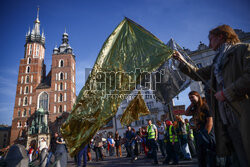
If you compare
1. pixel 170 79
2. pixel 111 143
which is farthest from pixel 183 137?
pixel 111 143

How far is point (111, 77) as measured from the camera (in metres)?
3.43

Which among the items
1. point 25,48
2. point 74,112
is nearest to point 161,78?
point 74,112

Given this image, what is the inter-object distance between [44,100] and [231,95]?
62473 mm

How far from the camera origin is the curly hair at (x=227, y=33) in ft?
6.45

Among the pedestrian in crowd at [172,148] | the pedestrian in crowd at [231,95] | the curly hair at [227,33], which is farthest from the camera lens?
the pedestrian in crowd at [172,148]

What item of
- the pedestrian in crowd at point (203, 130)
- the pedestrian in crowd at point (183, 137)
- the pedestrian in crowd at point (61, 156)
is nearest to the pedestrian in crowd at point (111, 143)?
the pedestrian in crowd at point (61, 156)

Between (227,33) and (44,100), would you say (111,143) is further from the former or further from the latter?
(44,100)

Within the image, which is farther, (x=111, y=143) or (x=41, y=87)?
(x=41, y=87)

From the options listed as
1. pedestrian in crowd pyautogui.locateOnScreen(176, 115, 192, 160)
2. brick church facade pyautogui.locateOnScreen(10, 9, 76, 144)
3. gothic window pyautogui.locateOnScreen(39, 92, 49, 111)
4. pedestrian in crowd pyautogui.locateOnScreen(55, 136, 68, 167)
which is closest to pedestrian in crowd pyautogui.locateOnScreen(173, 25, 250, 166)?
pedestrian in crowd pyautogui.locateOnScreen(176, 115, 192, 160)

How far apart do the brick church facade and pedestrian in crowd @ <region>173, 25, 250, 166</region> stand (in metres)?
56.3

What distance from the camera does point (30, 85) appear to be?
59250mm

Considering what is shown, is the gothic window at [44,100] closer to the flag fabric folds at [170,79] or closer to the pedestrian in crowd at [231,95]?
the flag fabric folds at [170,79]

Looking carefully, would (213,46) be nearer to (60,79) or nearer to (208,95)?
(208,95)

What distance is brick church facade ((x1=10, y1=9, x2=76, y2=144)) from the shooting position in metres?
54.2
